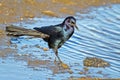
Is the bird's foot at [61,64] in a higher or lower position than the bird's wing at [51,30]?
lower

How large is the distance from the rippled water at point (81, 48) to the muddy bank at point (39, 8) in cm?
36

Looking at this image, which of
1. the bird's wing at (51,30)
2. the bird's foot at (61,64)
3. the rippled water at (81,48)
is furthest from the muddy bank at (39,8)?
the bird's wing at (51,30)

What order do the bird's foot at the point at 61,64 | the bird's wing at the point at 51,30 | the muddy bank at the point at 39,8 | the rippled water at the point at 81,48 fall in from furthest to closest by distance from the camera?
the muddy bank at the point at 39,8 → the bird's foot at the point at 61,64 → the bird's wing at the point at 51,30 → the rippled water at the point at 81,48

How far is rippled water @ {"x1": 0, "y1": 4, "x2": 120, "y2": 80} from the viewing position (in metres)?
6.82

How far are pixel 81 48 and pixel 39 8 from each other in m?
3.18

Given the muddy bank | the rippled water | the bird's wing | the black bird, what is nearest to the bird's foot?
→ the rippled water

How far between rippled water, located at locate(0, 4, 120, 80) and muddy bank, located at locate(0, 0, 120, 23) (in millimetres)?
355

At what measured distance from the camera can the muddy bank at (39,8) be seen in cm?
1043

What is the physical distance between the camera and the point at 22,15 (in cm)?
1046

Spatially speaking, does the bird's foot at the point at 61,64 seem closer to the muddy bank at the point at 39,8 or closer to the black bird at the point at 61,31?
the black bird at the point at 61,31

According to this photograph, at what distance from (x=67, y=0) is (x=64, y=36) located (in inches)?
213

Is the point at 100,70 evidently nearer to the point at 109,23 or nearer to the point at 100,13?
the point at 109,23

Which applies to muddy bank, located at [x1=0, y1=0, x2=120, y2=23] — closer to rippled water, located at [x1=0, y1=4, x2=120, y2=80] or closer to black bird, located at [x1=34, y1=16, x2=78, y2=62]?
rippled water, located at [x1=0, y1=4, x2=120, y2=80]

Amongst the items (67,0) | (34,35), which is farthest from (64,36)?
(67,0)
